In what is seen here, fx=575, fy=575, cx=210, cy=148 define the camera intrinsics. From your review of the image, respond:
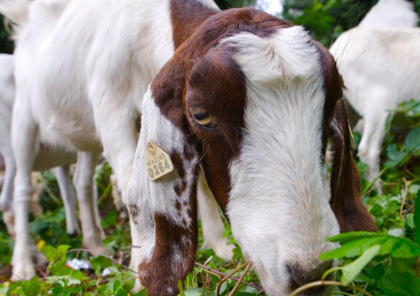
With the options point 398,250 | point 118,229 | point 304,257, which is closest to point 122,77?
point 304,257

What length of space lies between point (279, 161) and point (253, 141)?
0.37 ft

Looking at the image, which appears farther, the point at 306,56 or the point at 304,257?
the point at 306,56

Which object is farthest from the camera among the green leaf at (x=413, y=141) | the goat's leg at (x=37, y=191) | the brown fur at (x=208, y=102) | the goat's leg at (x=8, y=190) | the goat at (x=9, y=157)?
the goat's leg at (x=37, y=191)

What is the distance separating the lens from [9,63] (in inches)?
234

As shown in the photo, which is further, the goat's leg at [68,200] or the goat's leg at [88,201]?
the goat's leg at [68,200]

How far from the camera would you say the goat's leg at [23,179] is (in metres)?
4.78

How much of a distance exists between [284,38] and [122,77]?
1.60m

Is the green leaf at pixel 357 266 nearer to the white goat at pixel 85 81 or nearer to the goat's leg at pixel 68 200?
the white goat at pixel 85 81

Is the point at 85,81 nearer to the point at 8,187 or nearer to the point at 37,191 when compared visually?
the point at 8,187

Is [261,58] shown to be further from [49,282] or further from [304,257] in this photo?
[49,282]

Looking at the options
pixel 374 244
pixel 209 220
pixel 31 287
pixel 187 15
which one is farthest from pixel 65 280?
pixel 374 244

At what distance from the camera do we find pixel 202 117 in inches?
74.9

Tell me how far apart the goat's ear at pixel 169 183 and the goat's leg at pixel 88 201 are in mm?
2999

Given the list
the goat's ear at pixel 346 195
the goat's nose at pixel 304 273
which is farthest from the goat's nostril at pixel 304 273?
the goat's ear at pixel 346 195
